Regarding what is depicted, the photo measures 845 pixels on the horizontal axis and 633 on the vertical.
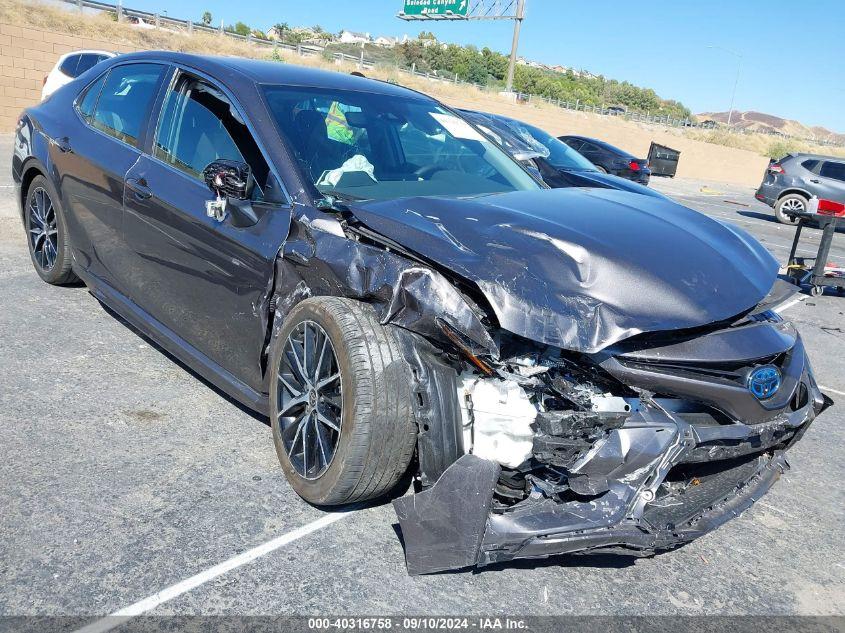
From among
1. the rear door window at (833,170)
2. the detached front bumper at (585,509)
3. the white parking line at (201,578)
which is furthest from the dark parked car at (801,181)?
the white parking line at (201,578)

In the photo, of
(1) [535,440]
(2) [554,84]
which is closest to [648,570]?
(1) [535,440]

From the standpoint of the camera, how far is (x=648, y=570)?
2.93 metres

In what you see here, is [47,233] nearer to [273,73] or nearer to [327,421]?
[273,73]

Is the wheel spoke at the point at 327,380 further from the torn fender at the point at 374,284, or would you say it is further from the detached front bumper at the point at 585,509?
the detached front bumper at the point at 585,509

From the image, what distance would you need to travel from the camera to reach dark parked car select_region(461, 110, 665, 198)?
925cm

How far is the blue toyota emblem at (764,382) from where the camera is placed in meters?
2.77

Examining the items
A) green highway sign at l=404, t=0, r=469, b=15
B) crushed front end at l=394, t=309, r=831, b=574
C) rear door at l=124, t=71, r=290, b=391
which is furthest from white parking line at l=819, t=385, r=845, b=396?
green highway sign at l=404, t=0, r=469, b=15

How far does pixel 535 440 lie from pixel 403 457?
0.56 meters

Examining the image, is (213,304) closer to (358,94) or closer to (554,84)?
(358,94)

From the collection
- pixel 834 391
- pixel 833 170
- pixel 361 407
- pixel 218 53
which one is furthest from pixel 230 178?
pixel 218 53

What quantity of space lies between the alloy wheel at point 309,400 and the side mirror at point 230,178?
70cm

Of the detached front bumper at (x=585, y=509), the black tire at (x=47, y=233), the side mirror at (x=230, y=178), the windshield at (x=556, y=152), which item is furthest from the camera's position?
the windshield at (x=556, y=152)

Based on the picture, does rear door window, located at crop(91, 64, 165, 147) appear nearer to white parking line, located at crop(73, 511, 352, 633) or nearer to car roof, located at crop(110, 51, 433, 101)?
car roof, located at crop(110, 51, 433, 101)

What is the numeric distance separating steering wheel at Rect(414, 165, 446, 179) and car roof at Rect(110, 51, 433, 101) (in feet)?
2.12
